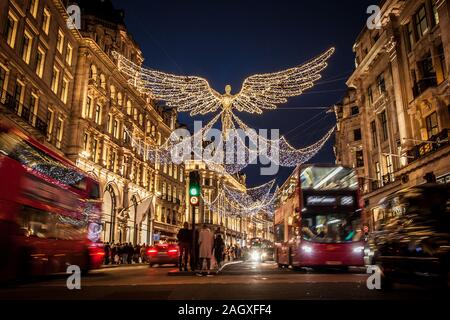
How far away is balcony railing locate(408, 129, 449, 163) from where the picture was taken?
23189 mm

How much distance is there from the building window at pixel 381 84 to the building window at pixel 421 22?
6343 millimetres

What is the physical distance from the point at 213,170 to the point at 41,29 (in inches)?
1956

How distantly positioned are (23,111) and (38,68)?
4.82m

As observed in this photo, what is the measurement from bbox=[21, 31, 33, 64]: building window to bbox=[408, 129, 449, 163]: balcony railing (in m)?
25.0

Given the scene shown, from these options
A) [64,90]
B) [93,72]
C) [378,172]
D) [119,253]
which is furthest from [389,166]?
[64,90]

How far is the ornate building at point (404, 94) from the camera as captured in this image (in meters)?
24.6

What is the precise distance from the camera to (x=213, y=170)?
76312 millimetres

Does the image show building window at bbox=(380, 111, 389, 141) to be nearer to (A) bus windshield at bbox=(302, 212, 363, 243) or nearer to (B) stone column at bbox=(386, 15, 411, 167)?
(B) stone column at bbox=(386, 15, 411, 167)

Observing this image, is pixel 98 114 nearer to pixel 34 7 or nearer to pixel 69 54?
pixel 69 54

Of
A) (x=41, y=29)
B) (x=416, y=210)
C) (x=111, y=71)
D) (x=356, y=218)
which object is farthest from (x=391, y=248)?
(x=111, y=71)

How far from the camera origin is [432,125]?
26656 millimetres

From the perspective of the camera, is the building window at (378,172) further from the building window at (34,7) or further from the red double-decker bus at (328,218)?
the building window at (34,7)

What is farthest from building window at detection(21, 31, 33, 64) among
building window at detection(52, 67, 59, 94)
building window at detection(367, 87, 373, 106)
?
building window at detection(367, 87, 373, 106)
